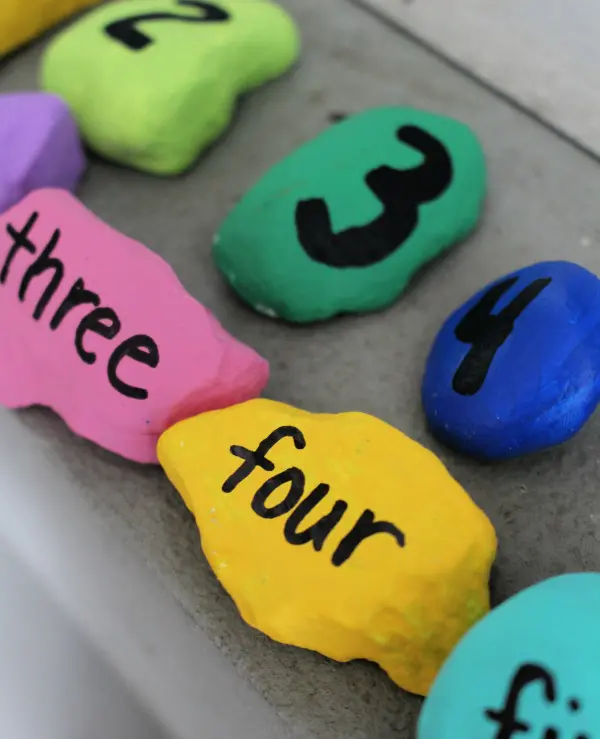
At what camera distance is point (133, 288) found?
2.01 ft

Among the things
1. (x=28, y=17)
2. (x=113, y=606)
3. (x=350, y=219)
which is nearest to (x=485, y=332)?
(x=350, y=219)

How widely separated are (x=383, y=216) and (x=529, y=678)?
405 mm

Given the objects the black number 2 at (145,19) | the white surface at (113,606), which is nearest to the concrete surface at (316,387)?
the white surface at (113,606)

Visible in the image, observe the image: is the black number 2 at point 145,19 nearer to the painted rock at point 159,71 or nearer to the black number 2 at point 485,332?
the painted rock at point 159,71

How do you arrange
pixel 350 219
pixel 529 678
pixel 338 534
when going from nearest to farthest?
pixel 529 678
pixel 338 534
pixel 350 219

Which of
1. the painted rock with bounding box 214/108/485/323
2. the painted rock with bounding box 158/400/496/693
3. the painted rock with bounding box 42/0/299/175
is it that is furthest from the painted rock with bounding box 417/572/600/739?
the painted rock with bounding box 42/0/299/175

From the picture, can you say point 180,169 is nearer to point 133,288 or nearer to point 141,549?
point 133,288

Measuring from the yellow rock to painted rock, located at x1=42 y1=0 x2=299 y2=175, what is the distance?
0.09 meters

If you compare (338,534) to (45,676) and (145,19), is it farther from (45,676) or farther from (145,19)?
(145,19)

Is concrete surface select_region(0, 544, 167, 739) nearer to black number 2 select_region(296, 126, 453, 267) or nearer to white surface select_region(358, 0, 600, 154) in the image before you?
black number 2 select_region(296, 126, 453, 267)

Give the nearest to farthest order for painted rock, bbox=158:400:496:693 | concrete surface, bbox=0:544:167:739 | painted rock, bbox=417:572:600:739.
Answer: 1. painted rock, bbox=417:572:600:739
2. painted rock, bbox=158:400:496:693
3. concrete surface, bbox=0:544:167:739

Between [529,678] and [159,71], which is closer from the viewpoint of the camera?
[529,678]

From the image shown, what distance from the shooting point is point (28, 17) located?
850 millimetres

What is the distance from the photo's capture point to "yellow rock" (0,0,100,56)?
0.82 metres
